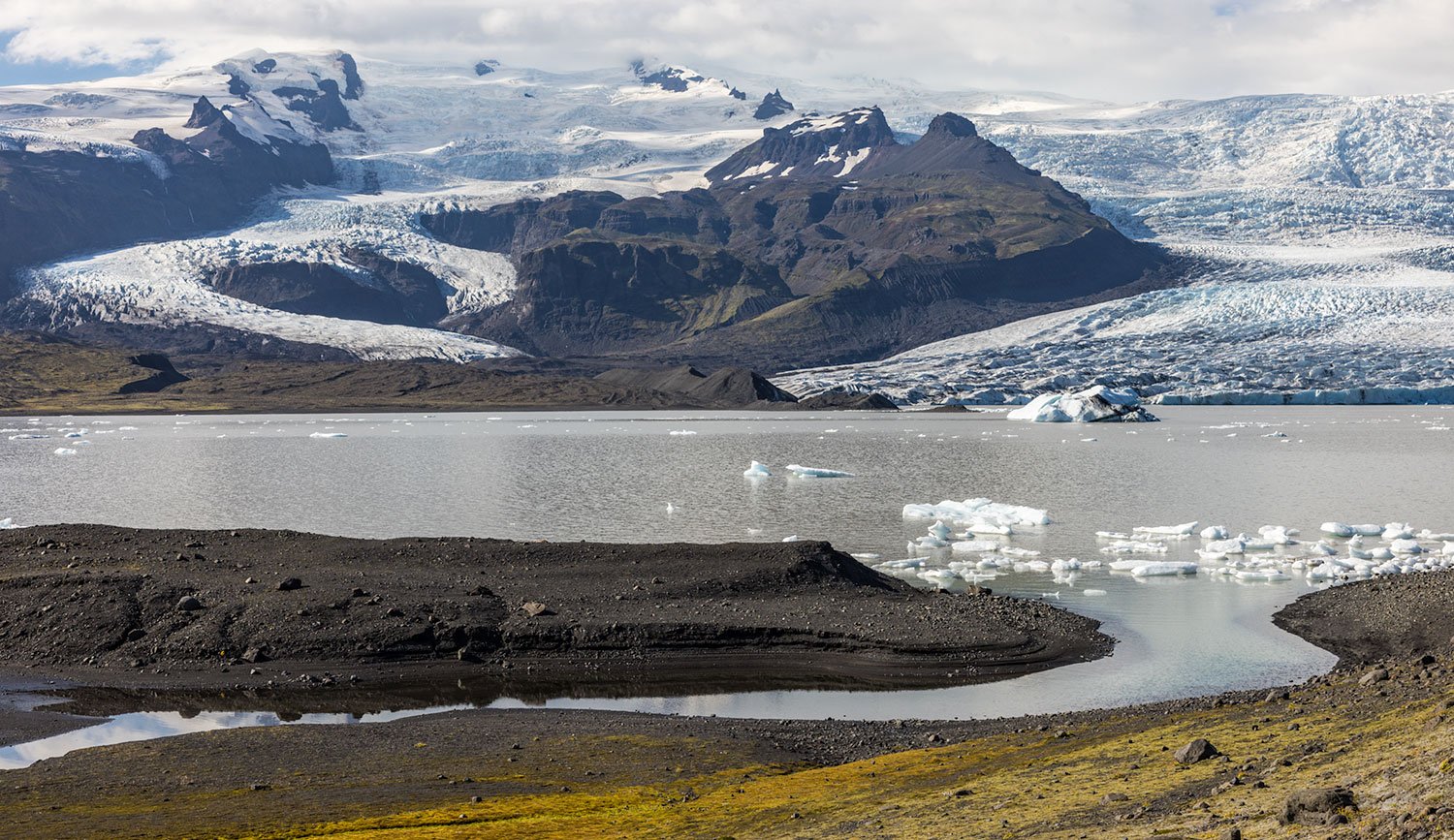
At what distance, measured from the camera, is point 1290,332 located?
7096 inches

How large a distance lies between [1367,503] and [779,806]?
48.1 m

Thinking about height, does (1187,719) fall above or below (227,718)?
above

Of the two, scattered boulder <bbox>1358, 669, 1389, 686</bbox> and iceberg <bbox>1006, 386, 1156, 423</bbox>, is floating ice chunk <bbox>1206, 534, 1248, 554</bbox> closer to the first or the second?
scattered boulder <bbox>1358, 669, 1389, 686</bbox>

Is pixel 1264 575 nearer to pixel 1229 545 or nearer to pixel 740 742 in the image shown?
pixel 1229 545

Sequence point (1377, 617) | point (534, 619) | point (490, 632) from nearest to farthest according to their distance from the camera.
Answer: point (490, 632), point (534, 619), point (1377, 617)

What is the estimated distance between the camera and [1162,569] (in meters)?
37.4

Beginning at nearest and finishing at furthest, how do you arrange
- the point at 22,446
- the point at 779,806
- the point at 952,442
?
the point at 779,806 < the point at 22,446 < the point at 952,442

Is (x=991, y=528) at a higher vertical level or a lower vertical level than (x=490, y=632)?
lower

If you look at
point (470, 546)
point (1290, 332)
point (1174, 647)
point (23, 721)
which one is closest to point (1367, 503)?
point (1174, 647)

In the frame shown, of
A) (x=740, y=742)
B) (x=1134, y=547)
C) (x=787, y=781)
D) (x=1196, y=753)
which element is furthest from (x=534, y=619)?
(x=1134, y=547)

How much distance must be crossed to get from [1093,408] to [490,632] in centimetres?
12332

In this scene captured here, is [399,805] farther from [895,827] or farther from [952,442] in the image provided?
[952,442]

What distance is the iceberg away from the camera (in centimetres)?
14050

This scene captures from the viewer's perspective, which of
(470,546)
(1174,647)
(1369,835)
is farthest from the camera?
(470,546)
